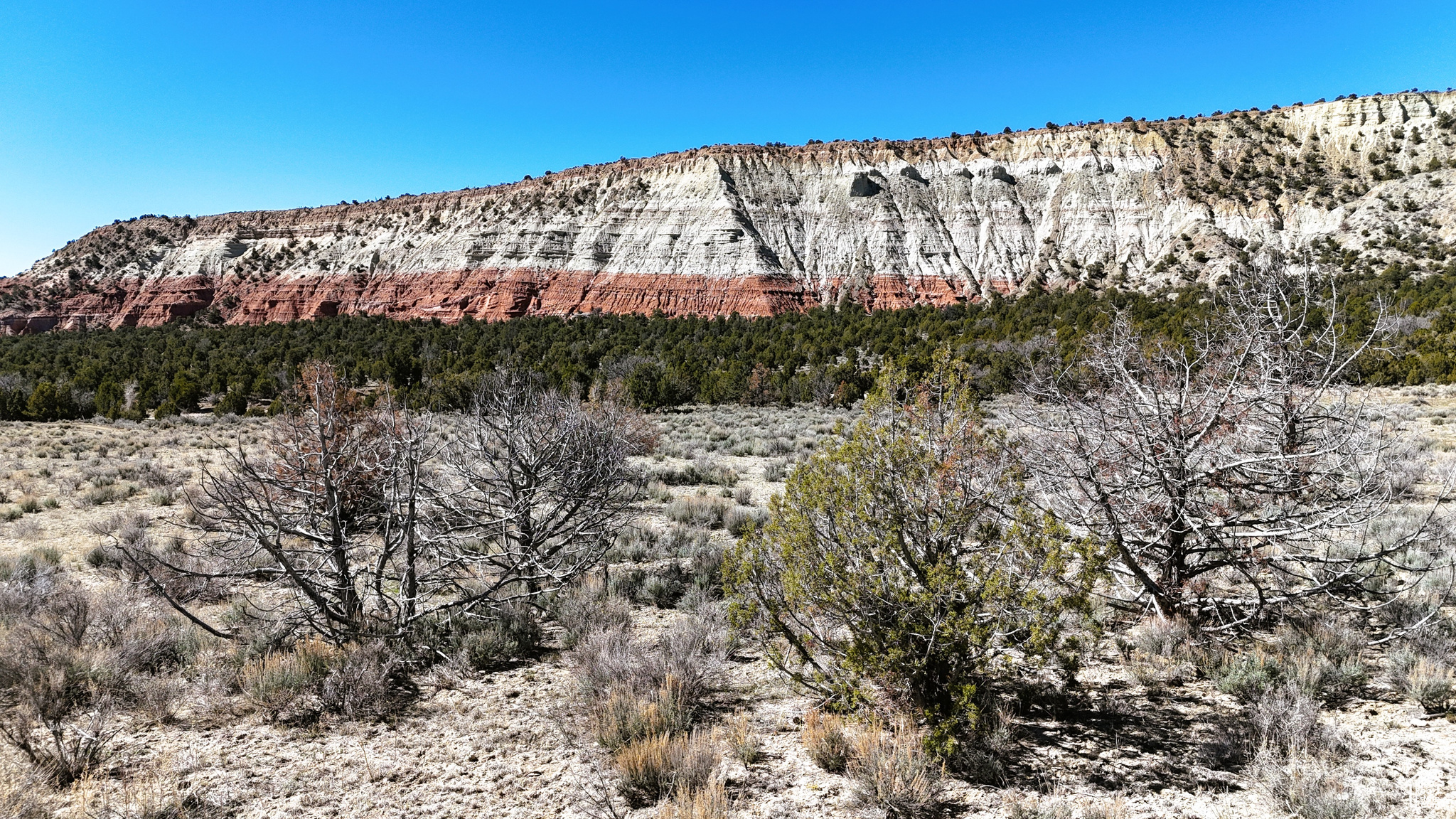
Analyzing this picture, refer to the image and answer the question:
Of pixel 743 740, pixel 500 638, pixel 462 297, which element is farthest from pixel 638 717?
pixel 462 297

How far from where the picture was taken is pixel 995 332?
1491 inches

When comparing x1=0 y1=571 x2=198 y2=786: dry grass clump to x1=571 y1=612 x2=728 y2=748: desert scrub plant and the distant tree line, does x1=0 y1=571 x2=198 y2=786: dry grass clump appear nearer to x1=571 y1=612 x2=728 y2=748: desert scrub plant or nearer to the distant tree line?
x1=571 y1=612 x2=728 y2=748: desert scrub plant

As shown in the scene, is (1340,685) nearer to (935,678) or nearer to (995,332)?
(935,678)

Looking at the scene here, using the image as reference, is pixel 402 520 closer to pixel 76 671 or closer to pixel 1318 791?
pixel 76 671

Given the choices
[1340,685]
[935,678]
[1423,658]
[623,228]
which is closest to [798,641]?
[935,678]

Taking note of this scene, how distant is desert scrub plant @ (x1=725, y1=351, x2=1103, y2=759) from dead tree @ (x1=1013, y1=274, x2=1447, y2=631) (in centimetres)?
109

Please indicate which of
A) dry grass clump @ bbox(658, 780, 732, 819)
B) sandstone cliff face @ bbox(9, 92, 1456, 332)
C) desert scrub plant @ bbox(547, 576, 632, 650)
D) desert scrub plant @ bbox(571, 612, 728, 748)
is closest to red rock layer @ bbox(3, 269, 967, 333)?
sandstone cliff face @ bbox(9, 92, 1456, 332)

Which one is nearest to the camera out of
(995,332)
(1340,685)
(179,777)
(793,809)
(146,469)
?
(793,809)

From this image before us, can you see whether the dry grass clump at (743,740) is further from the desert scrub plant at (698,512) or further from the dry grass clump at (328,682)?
the desert scrub plant at (698,512)

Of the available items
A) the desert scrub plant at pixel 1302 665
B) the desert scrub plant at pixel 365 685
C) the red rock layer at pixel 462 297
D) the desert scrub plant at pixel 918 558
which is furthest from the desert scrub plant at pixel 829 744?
the red rock layer at pixel 462 297

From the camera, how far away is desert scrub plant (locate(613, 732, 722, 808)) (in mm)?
3768

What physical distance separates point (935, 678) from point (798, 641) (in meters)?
0.96

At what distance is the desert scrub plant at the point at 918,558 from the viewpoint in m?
3.89

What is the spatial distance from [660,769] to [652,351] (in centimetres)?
3809
